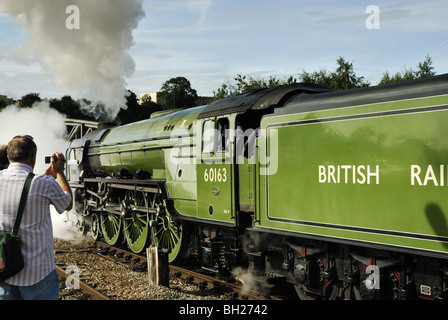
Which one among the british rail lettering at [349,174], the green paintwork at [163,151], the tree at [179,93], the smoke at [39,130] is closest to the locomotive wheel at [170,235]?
the green paintwork at [163,151]

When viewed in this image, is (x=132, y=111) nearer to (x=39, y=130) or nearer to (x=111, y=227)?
(x=39, y=130)

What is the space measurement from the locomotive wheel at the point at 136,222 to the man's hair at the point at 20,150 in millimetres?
7186

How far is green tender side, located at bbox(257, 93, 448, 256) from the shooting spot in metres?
4.59

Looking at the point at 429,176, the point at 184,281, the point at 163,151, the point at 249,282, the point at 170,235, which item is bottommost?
the point at 184,281

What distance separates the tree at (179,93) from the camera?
7719cm

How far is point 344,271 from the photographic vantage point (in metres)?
5.84

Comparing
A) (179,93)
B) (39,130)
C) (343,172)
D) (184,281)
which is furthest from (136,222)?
(179,93)

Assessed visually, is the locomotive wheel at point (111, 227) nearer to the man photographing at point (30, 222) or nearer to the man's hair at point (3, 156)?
the man's hair at point (3, 156)

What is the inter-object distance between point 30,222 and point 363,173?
11.5ft

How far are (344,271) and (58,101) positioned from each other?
5447 cm

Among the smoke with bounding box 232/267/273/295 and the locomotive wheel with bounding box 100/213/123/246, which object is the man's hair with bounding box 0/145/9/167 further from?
the locomotive wheel with bounding box 100/213/123/246

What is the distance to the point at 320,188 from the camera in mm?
5754
